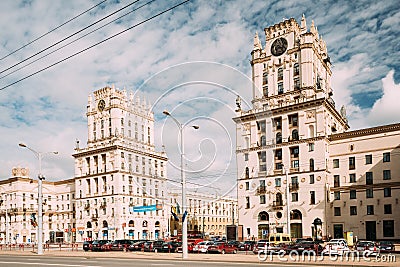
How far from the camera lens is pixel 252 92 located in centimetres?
9031

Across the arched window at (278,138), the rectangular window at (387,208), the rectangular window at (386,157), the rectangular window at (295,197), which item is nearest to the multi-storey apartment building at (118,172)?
the arched window at (278,138)

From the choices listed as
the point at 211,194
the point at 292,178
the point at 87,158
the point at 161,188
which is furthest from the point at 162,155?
the point at 292,178

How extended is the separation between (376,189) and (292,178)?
1392cm

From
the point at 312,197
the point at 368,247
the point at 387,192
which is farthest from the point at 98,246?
the point at 387,192

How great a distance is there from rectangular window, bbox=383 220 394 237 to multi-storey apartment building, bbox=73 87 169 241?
50.1 metres

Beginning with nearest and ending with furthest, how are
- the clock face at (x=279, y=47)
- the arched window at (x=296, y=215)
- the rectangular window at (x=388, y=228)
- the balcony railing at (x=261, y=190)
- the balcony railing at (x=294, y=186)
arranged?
the rectangular window at (x=388, y=228) < the arched window at (x=296, y=215) < the balcony railing at (x=294, y=186) < the balcony railing at (x=261, y=190) < the clock face at (x=279, y=47)

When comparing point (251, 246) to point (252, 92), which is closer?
point (251, 246)

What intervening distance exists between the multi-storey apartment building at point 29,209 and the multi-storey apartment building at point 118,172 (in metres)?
9.39

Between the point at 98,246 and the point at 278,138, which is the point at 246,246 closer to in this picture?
the point at 98,246

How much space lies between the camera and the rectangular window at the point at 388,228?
68.2 metres

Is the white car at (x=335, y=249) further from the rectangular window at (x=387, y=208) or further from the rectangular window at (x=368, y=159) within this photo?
the rectangular window at (x=368, y=159)

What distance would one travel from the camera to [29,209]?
116 m

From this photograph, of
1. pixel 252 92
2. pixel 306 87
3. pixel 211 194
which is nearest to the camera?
pixel 306 87

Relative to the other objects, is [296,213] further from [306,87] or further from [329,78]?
[329,78]
